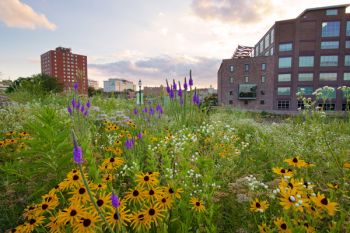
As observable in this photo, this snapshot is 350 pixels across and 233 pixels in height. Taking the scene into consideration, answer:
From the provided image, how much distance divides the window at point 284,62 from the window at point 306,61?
1.81m

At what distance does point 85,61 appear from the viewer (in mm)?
30172

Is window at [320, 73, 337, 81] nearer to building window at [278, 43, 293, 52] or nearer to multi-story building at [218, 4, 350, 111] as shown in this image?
multi-story building at [218, 4, 350, 111]

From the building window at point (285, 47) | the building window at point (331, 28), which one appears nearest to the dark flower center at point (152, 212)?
the building window at point (285, 47)

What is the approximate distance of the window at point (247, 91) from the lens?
1490 inches

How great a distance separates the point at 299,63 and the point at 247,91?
10531 mm

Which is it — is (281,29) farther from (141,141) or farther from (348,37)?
(141,141)

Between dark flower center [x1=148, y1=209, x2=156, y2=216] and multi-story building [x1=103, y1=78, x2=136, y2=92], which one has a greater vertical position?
multi-story building [x1=103, y1=78, x2=136, y2=92]

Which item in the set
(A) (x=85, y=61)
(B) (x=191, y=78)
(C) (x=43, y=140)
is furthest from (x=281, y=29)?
(C) (x=43, y=140)

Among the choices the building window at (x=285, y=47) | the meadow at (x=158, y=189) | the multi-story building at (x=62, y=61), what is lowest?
the meadow at (x=158, y=189)

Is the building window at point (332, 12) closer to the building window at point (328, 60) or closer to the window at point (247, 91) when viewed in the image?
the building window at point (328, 60)

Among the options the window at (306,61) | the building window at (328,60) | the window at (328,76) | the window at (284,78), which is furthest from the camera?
the window at (284,78)

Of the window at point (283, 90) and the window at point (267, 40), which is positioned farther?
the window at point (267, 40)

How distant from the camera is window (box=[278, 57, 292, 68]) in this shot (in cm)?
3669

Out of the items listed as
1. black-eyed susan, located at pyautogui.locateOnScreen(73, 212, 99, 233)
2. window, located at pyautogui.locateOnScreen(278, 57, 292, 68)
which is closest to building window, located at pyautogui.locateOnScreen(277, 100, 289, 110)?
window, located at pyautogui.locateOnScreen(278, 57, 292, 68)
